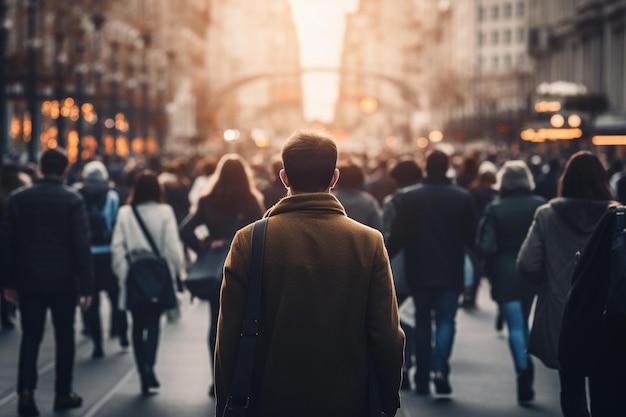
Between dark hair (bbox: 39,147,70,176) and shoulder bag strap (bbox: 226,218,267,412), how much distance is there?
5441mm

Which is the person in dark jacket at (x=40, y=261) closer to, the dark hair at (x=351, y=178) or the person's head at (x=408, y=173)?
the dark hair at (x=351, y=178)

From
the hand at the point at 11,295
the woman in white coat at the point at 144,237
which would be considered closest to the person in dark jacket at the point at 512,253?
the woman in white coat at the point at 144,237

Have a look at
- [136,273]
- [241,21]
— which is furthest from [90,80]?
[241,21]

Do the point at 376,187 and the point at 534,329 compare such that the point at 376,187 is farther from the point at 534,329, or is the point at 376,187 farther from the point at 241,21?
the point at 241,21

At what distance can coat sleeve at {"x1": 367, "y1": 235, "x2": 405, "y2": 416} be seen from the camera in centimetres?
486

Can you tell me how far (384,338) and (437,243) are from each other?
598 centimetres

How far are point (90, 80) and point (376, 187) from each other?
3384cm

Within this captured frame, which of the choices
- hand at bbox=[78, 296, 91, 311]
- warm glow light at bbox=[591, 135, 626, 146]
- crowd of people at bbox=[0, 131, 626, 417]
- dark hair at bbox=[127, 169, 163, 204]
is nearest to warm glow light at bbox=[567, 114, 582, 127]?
warm glow light at bbox=[591, 135, 626, 146]

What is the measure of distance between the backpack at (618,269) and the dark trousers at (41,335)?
5.08 metres

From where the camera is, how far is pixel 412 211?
1082cm

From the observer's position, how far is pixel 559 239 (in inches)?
341

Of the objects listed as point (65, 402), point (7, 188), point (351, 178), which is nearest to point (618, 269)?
point (65, 402)

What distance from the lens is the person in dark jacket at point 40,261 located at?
32.0ft

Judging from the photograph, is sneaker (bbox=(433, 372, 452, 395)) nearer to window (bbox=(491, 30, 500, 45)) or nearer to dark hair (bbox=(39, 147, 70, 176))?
dark hair (bbox=(39, 147, 70, 176))
